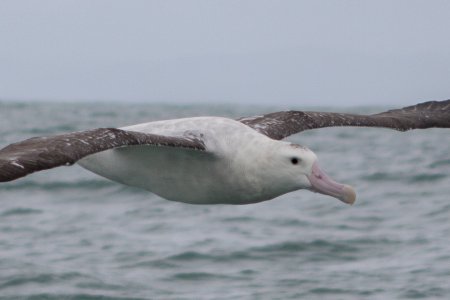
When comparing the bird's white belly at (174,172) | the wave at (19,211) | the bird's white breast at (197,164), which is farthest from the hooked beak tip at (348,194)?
the wave at (19,211)

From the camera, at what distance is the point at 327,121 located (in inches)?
428

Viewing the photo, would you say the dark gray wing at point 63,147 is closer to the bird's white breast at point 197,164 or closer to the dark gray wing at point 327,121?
the bird's white breast at point 197,164

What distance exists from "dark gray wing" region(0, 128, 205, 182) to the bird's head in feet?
2.46

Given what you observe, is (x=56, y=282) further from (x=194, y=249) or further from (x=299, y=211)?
(x=299, y=211)

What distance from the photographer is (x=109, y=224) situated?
1620cm

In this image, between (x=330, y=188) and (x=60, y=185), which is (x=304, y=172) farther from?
(x=60, y=185)

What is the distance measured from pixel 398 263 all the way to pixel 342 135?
20525 mm

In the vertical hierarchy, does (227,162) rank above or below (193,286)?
above

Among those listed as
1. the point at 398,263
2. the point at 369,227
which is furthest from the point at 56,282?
the point at 369,227

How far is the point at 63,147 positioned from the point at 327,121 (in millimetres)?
3389

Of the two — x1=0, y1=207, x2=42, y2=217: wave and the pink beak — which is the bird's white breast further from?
x1=0, y1=207, x2=42, y2=217: wave

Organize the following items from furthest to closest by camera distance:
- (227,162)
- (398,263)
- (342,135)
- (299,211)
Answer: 1. (342,135)
2. (299,211)
3. (398,263)
4. (227,162)

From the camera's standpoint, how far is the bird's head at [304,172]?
31.7 feet

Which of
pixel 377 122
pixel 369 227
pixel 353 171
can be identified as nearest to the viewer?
pixel 377 122
